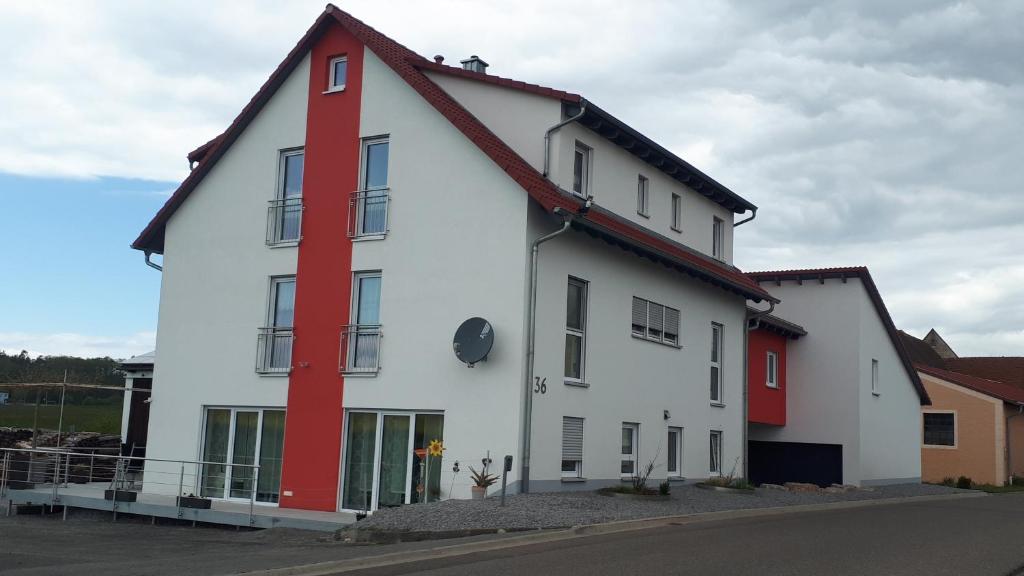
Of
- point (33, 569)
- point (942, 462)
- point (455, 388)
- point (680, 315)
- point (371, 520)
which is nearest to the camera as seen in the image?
point (33, 569)

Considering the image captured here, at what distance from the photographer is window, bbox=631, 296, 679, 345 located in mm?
20875

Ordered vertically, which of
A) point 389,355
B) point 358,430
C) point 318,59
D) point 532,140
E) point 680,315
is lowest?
point 358,430

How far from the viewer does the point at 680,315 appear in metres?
22.6

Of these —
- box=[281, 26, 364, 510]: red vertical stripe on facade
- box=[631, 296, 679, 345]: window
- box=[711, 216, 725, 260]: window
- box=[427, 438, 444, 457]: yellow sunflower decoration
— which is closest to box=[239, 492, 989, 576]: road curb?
box=[427, 438, 444, 457]: yellow sunflower decoration

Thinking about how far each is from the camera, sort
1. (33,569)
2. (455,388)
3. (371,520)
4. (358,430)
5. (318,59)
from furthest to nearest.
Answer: (318,59), (358,430), (455,388), (371,520), (33,569)

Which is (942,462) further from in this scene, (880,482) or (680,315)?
(680,315)

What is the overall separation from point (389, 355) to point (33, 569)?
757cm

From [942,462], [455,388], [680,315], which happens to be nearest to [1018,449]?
[942,462]

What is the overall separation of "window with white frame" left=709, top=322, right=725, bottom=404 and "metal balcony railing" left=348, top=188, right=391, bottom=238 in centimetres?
901

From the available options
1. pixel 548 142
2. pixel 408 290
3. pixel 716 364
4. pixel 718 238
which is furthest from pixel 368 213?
pixel 718 238

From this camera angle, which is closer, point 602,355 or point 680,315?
point 602,355

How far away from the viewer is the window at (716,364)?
79.6 feet

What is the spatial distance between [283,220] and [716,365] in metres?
10.5

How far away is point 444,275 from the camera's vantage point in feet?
59.7
